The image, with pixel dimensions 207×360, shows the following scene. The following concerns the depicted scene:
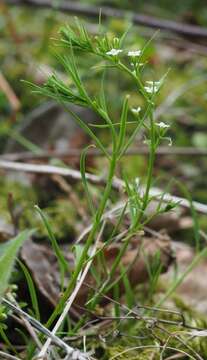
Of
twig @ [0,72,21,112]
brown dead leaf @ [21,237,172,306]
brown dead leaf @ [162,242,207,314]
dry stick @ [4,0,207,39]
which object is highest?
dry stick @ [4,0,207,39]

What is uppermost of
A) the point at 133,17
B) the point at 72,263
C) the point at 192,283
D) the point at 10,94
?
the point at 133,17

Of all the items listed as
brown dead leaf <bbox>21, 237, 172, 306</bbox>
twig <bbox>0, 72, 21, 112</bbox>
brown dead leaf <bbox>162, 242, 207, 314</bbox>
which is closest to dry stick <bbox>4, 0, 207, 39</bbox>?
twig <bbox>0, 72, 21, 112</bbox>

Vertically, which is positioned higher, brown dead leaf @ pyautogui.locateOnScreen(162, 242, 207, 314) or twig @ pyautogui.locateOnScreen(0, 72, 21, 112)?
twig @ pyautogui.locateOnScreen(0, 72, 21, 112)

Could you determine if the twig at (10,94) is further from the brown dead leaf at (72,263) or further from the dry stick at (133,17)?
the brown dead leaf at (72,263)

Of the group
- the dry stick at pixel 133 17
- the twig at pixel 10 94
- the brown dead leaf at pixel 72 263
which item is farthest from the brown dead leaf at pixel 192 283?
the dry stick at pixel 133 17

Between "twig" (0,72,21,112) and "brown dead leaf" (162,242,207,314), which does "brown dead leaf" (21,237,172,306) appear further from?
"twig" (0,72,21,112)

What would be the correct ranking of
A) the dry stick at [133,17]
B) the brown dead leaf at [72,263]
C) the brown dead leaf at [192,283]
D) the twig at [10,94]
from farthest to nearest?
the dry stick at [133,17]
the twig at [10,94]
the brown dead leaf at [192,283]
the brown dead leaf at [72,263]

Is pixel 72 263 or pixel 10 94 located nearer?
pixel 72 263

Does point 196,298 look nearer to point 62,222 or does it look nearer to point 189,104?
point 62,222

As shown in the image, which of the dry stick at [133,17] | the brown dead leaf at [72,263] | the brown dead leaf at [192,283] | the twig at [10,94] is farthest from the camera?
the dry stick at [133,17]

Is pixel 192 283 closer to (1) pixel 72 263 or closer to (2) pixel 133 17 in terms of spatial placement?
(1) pixel 72 263

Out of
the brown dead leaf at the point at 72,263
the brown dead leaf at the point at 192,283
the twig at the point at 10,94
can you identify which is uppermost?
the twig at the point at 10,94

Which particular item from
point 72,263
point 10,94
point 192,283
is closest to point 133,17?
point 10,94
